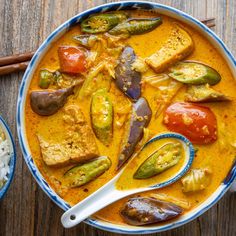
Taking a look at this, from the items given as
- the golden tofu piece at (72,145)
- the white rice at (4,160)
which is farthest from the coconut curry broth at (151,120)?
the white rice at (4,160)

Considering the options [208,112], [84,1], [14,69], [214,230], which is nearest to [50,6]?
[84,1]

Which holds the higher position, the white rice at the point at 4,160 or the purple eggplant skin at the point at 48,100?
the purple eggplant skin at the point at 48,100

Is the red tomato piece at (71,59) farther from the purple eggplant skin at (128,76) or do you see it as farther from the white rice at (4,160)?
the white rice at (4,160)

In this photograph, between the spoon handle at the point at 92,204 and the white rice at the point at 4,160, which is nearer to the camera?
the spoon handle at the point at 92,204

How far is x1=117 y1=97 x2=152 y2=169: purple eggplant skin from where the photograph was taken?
8.75 ft

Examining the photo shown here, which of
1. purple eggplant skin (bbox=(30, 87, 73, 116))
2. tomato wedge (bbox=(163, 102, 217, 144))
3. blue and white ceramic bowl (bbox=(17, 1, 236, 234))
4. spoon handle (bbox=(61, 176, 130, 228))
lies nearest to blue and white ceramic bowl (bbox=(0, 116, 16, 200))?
blue and white ceramic bowl (bbox=(17, 1, 236, 234))

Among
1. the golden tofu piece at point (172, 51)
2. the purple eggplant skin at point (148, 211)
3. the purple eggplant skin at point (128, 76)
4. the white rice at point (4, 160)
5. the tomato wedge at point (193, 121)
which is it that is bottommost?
the purple eggplant skin at point (148, 211)

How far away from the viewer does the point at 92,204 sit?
105 inches

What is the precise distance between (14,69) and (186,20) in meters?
0.89

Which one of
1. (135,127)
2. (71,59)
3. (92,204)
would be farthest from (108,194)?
(71,59)

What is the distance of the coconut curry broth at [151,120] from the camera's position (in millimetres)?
2699

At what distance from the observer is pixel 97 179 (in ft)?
8.93

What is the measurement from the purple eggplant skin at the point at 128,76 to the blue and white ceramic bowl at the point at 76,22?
23cm

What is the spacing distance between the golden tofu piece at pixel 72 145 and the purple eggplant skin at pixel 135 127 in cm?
13
